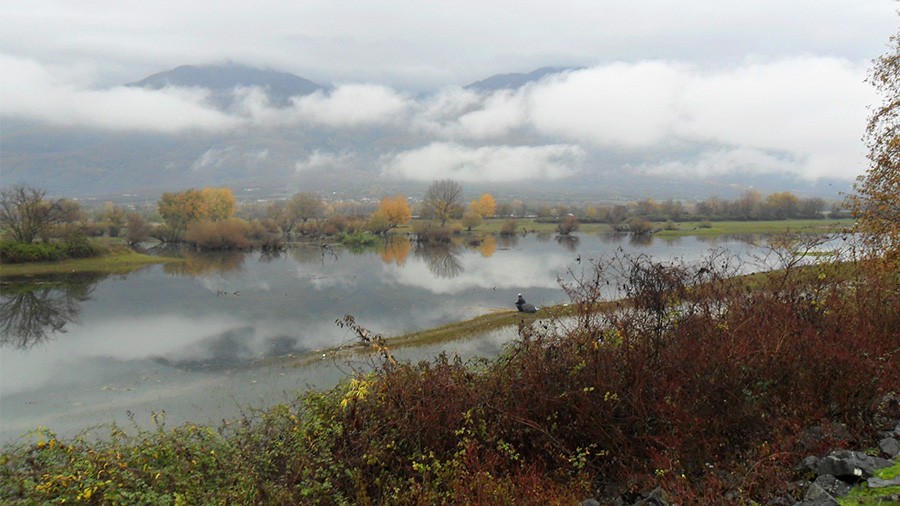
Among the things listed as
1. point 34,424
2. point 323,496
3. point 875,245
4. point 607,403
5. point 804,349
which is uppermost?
point 875,245

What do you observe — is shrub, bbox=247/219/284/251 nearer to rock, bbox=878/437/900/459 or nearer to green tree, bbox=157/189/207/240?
green tree, bbox=157/189/207/240

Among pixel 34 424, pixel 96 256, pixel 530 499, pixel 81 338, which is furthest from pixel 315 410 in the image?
pixel 96 256

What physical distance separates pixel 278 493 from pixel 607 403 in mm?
4714

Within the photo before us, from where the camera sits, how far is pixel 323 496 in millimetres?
7020

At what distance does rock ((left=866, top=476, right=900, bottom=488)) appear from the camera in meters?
5.11

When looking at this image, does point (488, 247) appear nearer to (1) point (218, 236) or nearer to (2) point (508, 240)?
(2) point (508, 240)

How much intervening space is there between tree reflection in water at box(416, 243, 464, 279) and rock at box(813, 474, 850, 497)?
130 ft

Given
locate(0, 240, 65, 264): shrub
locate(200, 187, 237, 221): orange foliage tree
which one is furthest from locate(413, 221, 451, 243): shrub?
locate(0, 240, 65, 264): shrub

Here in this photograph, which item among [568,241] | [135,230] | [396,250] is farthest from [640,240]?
[135,230]

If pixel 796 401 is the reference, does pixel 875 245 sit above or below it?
above

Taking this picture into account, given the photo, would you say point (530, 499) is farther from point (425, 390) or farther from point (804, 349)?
point (804, 349)

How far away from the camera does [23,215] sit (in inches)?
1970

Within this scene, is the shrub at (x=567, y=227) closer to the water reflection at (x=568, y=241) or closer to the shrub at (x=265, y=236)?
the water reflection at (x=568, y=241)

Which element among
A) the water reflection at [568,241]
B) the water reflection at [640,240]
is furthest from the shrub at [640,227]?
the water reflection at [568,241]
